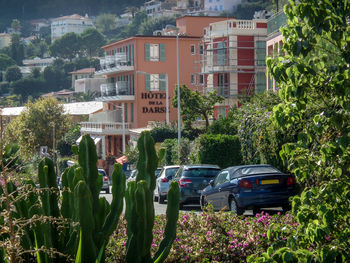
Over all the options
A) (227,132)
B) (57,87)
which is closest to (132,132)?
(227,132)

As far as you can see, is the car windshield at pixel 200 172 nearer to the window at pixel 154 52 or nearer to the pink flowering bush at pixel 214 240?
the pink flowering bush at pixel 214 240

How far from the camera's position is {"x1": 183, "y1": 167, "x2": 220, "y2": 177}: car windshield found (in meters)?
26.8

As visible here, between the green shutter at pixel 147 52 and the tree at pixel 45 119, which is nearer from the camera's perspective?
the green shutter at pixel 147 52

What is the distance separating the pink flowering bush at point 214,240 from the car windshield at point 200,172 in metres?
15.4

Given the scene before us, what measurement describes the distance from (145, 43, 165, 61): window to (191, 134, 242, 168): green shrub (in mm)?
32747

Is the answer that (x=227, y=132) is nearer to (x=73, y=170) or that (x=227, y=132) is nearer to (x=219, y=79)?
(x=219, y=79)

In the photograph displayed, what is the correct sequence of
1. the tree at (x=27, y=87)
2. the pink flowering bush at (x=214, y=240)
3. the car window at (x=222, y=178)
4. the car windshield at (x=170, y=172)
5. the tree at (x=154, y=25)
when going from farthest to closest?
1. the tree at (x=154, y=25)
2. the tree at (x=27, y=87)
3. the car windshield at (x=170, y=172)
4. the car window at (x=222, y=178)
5. the pink flowering bush at (x=214, y=240)

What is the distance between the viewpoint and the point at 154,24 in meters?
196

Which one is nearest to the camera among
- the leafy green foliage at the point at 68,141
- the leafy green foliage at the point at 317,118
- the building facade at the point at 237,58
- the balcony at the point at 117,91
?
the leafy green foliage at the point at 317,118

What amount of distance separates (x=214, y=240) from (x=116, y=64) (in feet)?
201

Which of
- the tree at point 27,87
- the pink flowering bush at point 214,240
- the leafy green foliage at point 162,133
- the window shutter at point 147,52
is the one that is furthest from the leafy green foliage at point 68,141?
the tree at point 27,87

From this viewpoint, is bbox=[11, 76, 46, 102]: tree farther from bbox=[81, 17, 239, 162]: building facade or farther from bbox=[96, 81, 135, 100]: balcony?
bbox=[81, 17, 239, 162]: building facade

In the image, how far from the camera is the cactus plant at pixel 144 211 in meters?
8.68

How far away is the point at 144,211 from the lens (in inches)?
343
